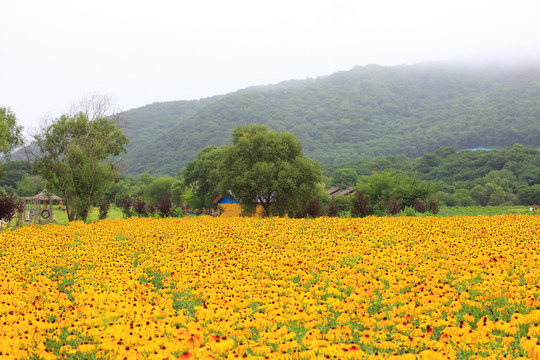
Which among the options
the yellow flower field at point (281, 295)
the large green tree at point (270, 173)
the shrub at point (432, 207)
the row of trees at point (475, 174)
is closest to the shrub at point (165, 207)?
the large green tree at point (270, 173)

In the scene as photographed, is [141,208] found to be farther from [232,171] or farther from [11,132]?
[11,132]

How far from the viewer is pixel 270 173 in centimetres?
3925

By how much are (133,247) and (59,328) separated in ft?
31.5

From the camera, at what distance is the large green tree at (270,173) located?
128ft

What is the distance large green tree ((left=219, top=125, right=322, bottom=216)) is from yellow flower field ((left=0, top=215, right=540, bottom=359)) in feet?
65.5


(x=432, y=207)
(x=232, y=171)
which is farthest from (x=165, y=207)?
(x=432, y=207)

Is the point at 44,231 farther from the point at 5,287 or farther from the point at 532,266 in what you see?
the point at 532,266

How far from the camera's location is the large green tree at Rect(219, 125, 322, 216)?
39156 millimetres

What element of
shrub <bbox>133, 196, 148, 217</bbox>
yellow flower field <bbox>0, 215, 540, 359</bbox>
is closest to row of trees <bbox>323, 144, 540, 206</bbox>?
shrub <bbox>133, 196, 148, 217</bbox>

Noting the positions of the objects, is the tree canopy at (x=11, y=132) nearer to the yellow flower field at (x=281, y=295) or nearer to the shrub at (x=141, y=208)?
the shrub at (x=141, y=208)

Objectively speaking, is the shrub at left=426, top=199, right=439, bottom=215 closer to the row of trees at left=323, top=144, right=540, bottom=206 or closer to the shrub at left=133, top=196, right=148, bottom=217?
the shrub at left=133, top=196, right=148, bottom=217

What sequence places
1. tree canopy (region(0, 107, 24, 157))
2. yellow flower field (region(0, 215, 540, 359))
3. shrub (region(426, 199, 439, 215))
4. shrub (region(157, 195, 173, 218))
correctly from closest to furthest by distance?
yellow flower field (region(0, 215, 540, 359)), shrub (region(426, 199, 439, 215)), shrub (region(157, 195, 173, 218)), tree canopy (region(0, 107, 24, 157))

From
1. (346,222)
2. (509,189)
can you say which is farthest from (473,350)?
(509,189)

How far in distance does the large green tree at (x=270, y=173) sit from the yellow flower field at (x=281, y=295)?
19977mm
